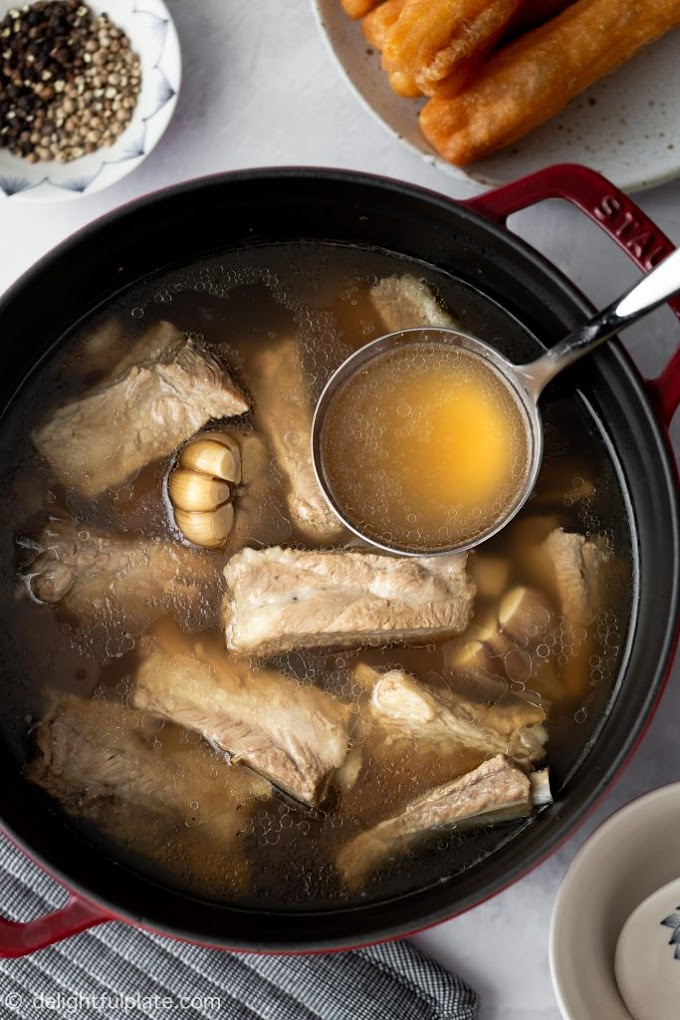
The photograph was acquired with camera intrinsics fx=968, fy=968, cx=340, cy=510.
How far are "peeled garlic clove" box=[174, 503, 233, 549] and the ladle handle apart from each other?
59cm

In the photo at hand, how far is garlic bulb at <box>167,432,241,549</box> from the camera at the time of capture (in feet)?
5.67

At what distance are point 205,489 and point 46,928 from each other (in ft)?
2.50

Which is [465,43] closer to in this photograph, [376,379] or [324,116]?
[324,116]

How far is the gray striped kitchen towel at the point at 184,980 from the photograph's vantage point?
187cm

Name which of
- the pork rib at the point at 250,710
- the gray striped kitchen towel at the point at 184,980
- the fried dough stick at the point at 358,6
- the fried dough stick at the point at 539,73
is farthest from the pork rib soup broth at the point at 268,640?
the fried dough stick at the point at 358,6

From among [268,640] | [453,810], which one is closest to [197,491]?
[268,640]

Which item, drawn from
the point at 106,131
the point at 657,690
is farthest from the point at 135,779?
the point at 106,131

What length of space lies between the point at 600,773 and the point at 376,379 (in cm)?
79

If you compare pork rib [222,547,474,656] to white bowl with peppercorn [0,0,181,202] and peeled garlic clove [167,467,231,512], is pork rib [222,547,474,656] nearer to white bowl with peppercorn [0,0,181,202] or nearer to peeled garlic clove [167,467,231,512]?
peeled garlic clove [167,467,231,512]

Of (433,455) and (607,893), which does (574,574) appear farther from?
(607,893)

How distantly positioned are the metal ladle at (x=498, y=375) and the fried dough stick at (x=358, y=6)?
2.21 ft

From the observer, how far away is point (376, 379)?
5.83 ft

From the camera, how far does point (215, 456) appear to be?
1.74 m

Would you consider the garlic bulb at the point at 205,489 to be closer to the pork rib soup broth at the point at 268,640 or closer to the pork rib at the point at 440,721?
the pork rib soup broth at the point at 268,640
